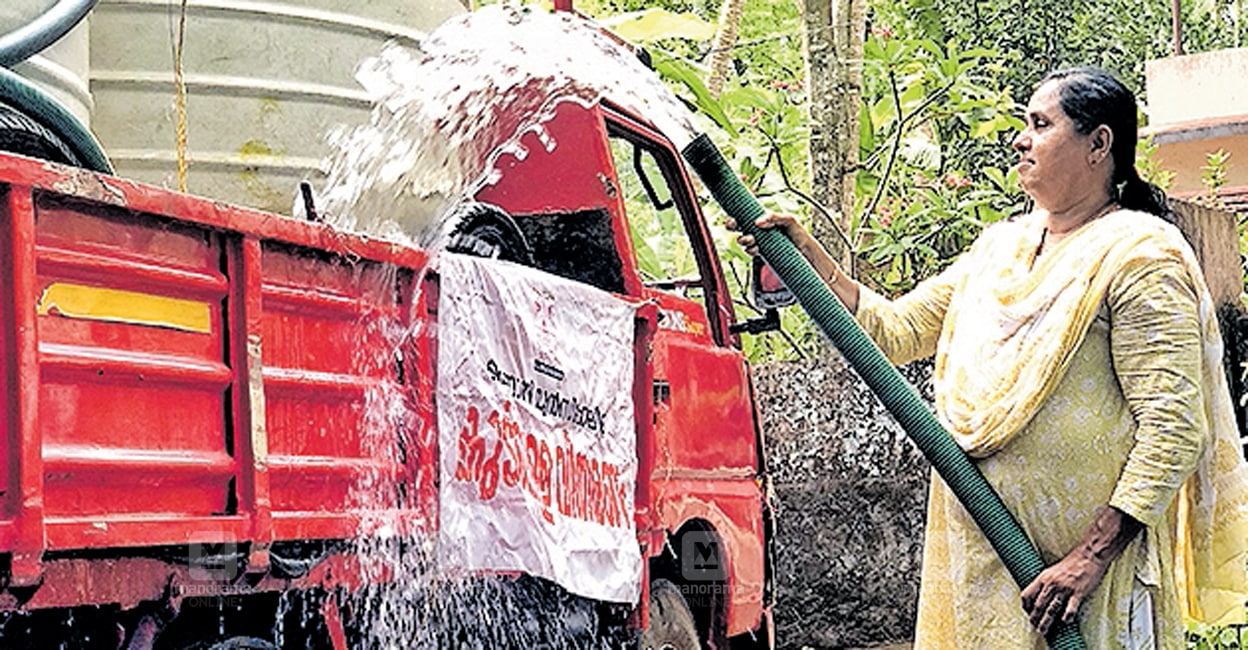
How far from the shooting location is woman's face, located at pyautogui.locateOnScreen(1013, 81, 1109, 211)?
11.3 ft

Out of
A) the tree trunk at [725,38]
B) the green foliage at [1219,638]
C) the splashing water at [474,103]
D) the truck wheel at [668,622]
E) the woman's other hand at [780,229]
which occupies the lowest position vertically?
the green foliage at [1219,638]

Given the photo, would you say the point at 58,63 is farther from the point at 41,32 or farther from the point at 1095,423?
the point at 1095,423

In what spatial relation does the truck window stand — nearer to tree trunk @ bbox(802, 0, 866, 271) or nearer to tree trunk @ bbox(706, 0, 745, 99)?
tree trunk @ bbox(802, 0, 866, 271)

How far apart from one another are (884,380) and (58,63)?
2.43m

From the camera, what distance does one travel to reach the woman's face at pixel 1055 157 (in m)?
3.44

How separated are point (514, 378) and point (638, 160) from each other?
5.34 ft

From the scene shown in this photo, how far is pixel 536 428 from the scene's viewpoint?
4066 millimetres

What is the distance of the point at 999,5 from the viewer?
1411 centimetres

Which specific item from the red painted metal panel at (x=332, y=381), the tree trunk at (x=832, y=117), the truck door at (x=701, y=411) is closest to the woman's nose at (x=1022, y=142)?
the red painted metal panel at (x=332, y=381)

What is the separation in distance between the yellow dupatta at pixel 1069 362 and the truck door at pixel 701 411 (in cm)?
144

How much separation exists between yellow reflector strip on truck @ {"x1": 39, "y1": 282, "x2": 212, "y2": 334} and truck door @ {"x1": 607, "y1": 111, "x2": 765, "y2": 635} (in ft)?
6.42

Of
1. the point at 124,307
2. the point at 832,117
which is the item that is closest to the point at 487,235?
the point at 124,307

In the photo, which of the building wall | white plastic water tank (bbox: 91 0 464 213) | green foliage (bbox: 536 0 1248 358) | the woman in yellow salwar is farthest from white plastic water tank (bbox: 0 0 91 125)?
the building wall

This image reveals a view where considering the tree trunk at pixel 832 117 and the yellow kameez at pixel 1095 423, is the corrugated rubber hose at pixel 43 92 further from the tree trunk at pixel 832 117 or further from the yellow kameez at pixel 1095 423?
the tree trunk at pixel 832 117
